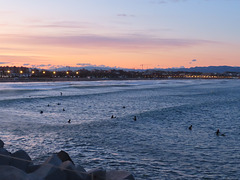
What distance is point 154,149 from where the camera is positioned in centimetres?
1812

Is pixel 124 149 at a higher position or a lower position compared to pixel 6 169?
lower

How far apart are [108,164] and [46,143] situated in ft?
20.5

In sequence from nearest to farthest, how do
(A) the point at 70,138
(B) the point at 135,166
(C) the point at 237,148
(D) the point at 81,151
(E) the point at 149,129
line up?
(B) the point at 135,166 < (D) the point at 81,151 < (C) the point at 237,148 < (A) the point at 70,138 < (E) the point at 149,129

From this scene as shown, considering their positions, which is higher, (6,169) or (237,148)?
(6,169)

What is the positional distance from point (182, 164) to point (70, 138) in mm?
9446

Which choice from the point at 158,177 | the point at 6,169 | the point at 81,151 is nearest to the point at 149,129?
the point at 81,151

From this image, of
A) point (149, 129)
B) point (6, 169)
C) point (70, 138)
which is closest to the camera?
point (6, 169)

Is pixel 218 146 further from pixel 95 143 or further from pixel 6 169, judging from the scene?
pixel 6 169

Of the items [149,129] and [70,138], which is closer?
[70,138]

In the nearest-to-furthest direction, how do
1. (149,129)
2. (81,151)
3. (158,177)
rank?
(158,177)
(81,151)
(149,129)

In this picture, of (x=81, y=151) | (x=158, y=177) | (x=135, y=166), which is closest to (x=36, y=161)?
(x=81, y=151)

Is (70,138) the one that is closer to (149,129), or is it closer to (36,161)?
(36,161)

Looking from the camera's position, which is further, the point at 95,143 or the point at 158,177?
the point at 95,143

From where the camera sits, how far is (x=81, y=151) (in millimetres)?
17500
